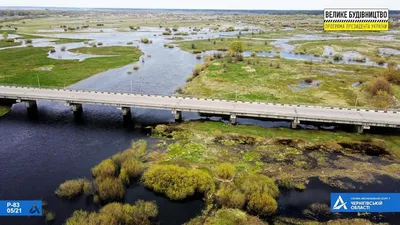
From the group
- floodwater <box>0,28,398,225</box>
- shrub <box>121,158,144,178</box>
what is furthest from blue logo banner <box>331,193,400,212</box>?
shrub <box>121,158,144,178</box>

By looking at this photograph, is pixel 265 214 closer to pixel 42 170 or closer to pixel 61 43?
pixel 42 170

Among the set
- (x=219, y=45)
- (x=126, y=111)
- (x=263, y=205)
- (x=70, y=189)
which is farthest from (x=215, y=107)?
(x=219, y=45)

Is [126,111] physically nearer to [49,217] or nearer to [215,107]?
[215,107]

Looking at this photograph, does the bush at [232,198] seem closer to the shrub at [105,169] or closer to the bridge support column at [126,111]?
the shrub at [105,169]

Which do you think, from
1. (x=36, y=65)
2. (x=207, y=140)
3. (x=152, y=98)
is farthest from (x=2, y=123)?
(x=36, y=65)

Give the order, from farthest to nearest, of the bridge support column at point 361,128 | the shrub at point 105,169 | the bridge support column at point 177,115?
the bridge support column at point 177,115
the bridge support column at point 361,128
the shrub at point 105,169

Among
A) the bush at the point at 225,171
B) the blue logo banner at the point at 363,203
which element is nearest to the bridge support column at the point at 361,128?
the blue logo banner at the point at 363,203
